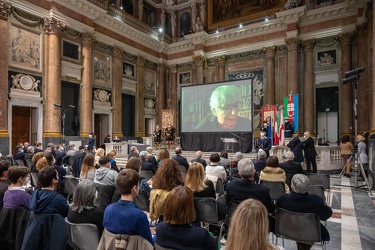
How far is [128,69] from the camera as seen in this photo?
59.7 ft

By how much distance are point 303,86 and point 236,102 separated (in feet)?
17.6

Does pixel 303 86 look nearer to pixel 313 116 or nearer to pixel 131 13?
pixel 313 116

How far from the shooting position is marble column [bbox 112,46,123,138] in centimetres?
1684

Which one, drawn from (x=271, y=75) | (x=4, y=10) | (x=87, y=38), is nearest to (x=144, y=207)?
(x=4, y=10)

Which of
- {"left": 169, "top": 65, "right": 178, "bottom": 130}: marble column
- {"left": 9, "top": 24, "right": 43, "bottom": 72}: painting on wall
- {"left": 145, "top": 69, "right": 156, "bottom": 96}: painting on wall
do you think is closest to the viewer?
{"left": 9, "top": 24, "right": 43, "bottom": 72}: painting on wall

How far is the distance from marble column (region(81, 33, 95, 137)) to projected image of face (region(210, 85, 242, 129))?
23.0 feet

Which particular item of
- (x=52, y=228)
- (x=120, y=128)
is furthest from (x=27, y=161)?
(x=120, y=128)

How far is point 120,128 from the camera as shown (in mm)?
17156

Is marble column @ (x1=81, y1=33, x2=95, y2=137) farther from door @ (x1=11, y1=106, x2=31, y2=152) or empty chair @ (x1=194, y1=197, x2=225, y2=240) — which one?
empty chair @ (x1=194, y1=197, x2=225, y2=240)

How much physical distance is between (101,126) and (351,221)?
15.1 metres

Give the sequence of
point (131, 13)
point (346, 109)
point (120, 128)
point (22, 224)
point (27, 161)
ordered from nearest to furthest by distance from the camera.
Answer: point (22, 224), point (27, 161), point (346, 109), point (120, 128), point (131, 13)

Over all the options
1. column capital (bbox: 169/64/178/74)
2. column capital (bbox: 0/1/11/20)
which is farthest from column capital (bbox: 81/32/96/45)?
column capital (bbox: 169/64/178/74)

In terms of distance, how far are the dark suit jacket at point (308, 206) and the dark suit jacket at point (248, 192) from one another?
0.81ft

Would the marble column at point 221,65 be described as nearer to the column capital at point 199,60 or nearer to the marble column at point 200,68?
the column capital at point 199,60
